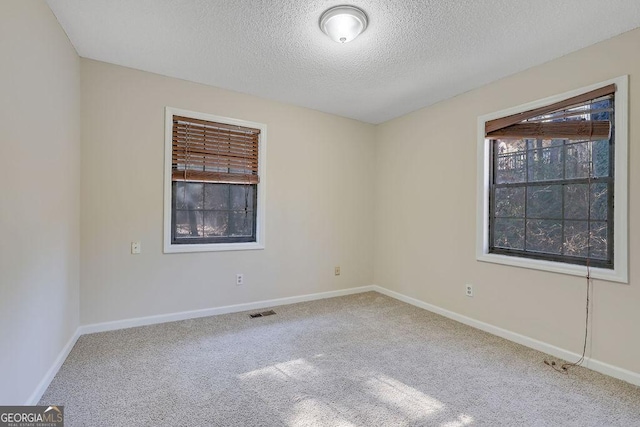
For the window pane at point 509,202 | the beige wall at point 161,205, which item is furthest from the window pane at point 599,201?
the beige wall at point 161,205

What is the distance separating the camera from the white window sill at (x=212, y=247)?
3213 mm

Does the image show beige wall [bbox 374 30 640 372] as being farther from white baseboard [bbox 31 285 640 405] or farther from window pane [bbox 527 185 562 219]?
window pane [bbox 527 185 562 219]

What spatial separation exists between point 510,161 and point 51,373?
4.23m

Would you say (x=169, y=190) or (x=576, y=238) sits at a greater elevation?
(x=169, y=190)

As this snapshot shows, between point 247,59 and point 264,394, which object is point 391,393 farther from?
point 247,59

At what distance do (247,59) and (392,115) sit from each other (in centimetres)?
222

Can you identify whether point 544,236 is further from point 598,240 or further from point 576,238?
point 598,240

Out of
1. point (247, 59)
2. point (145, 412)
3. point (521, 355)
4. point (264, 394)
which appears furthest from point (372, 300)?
point (247, 59)

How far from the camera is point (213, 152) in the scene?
3432mm

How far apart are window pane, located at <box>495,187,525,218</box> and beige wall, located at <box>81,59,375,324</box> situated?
6.10 ft

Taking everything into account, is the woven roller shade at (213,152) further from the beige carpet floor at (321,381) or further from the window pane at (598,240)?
the window pane at (598,240)

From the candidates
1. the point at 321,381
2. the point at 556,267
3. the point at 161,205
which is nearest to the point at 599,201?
the point at 556,267

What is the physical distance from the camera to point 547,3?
6.45ft

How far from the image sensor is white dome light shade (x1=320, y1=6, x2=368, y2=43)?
207 cm
